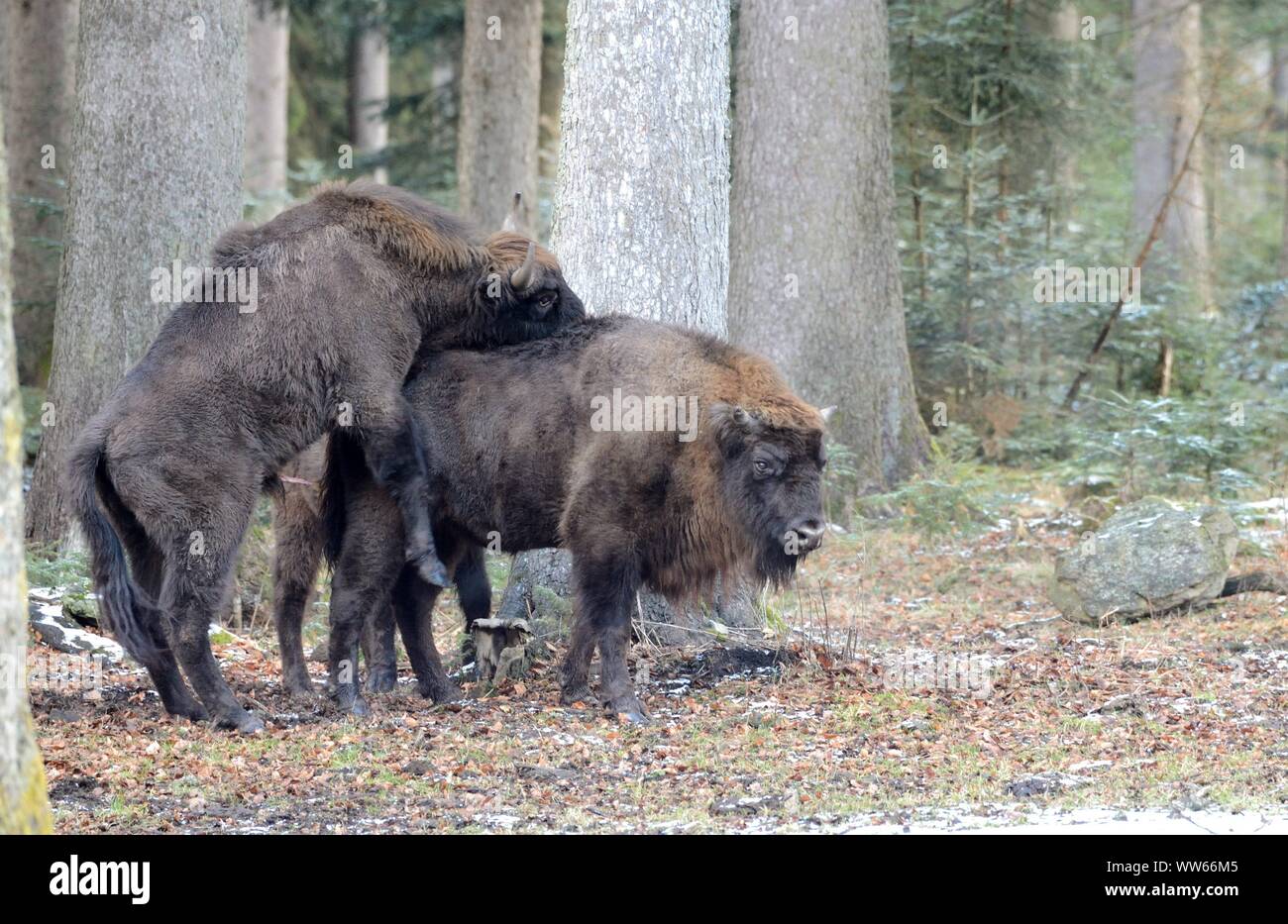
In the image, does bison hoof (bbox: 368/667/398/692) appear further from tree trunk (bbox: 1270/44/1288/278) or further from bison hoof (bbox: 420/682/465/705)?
tree trunk (bbox: 1270/44/1288/278)

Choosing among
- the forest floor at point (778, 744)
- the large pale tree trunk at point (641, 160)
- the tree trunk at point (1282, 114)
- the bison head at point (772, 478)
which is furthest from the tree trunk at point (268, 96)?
the bison head at point (772, 478)

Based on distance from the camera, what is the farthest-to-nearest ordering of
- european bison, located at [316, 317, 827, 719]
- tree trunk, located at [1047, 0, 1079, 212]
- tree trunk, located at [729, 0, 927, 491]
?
tree trunk, located at [1047, 0, 1079, 212] < tree trunk, located at [729, 0, 927, 491] < european bison, located at [316, 317, 827, 719]

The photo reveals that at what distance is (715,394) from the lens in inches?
331

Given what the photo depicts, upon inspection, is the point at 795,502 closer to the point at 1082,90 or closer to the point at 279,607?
the point at 279,607

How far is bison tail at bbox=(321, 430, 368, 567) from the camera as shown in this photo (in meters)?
8.55

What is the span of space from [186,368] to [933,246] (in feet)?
36.6

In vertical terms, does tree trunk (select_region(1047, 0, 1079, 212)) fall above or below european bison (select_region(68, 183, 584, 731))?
above

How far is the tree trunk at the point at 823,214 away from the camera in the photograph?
48.3ft

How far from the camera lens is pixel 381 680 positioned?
359 inches

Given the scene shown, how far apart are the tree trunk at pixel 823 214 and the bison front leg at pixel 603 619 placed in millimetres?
6733

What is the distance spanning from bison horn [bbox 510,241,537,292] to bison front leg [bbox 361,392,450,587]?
0.98 m

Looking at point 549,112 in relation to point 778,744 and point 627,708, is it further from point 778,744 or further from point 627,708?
point 778,744

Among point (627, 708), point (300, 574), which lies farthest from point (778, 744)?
point (300, 574)

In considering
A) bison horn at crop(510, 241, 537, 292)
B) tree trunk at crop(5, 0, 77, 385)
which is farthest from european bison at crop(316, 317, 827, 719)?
tree trunk at crop(5, 0, 77, 385)
